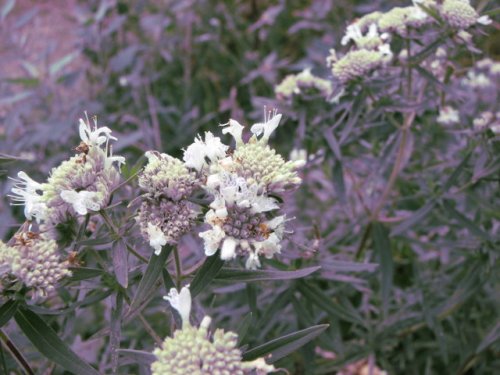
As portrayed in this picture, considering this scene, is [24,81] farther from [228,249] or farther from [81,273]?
[228,249]

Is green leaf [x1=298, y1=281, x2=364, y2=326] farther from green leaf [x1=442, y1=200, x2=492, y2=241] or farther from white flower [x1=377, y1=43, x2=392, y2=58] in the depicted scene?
white flower [x1=377, y1=43, x2=392, y2=58]

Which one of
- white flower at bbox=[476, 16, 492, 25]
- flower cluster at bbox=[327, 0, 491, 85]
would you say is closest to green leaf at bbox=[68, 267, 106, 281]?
flower cluster at bbox=[327, 0, 491, 85]

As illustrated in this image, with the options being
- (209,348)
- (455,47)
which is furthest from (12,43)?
(209,348)

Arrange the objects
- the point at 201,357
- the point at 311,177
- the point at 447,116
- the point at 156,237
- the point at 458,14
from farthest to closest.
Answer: the point at 311,177 < the point at 447,116 < the point at 458,14 < the point at 156,237 < the point at 201,357

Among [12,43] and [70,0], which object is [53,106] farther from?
[70,0]

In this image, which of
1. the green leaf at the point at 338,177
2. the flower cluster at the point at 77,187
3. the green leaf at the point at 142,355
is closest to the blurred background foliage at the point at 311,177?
the green leaf at the point at 338,177

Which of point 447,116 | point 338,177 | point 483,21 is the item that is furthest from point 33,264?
point 447,116
